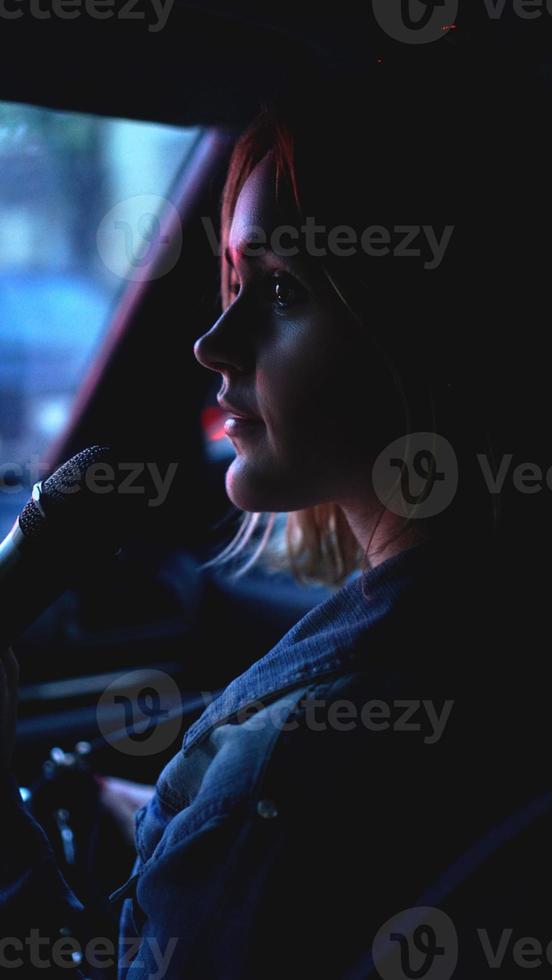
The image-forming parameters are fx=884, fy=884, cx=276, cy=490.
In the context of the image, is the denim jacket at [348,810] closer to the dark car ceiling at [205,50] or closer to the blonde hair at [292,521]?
the blonde hair at [292,521]

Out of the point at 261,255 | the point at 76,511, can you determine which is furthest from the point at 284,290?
the point at 76,511

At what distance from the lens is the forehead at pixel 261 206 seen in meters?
0.96

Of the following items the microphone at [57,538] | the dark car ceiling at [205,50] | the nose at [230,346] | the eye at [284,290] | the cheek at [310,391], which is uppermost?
the dark car ceiling at [205,50]

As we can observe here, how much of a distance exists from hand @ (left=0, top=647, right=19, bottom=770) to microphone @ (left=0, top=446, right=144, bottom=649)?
0.04m

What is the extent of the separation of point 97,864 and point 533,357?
1.09 m

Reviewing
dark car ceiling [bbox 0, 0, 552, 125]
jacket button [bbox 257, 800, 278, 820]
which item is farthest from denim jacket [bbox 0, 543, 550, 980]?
dark car ceiling [bbox 0, 0, 552, 125]

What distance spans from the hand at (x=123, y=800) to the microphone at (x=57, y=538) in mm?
657

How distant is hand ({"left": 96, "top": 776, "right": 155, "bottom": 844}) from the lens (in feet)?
4.85

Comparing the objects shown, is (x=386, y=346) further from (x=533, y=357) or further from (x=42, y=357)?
(x=42, y=357)

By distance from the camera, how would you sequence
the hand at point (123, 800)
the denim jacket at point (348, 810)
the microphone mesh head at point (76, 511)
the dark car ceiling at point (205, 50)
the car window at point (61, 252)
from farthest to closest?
the car window at point (61, 252)
the hand at point (123, 800)
the dark car ceiling at point (205, 50)
the microphone mesh head at point (76, 511)
the denim jacket at point (348, 810)

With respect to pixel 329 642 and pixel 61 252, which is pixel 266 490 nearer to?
pixel 329 642

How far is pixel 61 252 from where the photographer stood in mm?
2137

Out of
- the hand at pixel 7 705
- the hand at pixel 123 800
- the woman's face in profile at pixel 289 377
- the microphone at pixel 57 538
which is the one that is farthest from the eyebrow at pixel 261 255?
the hand at pixel 123 800

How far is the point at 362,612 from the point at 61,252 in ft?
5.07
